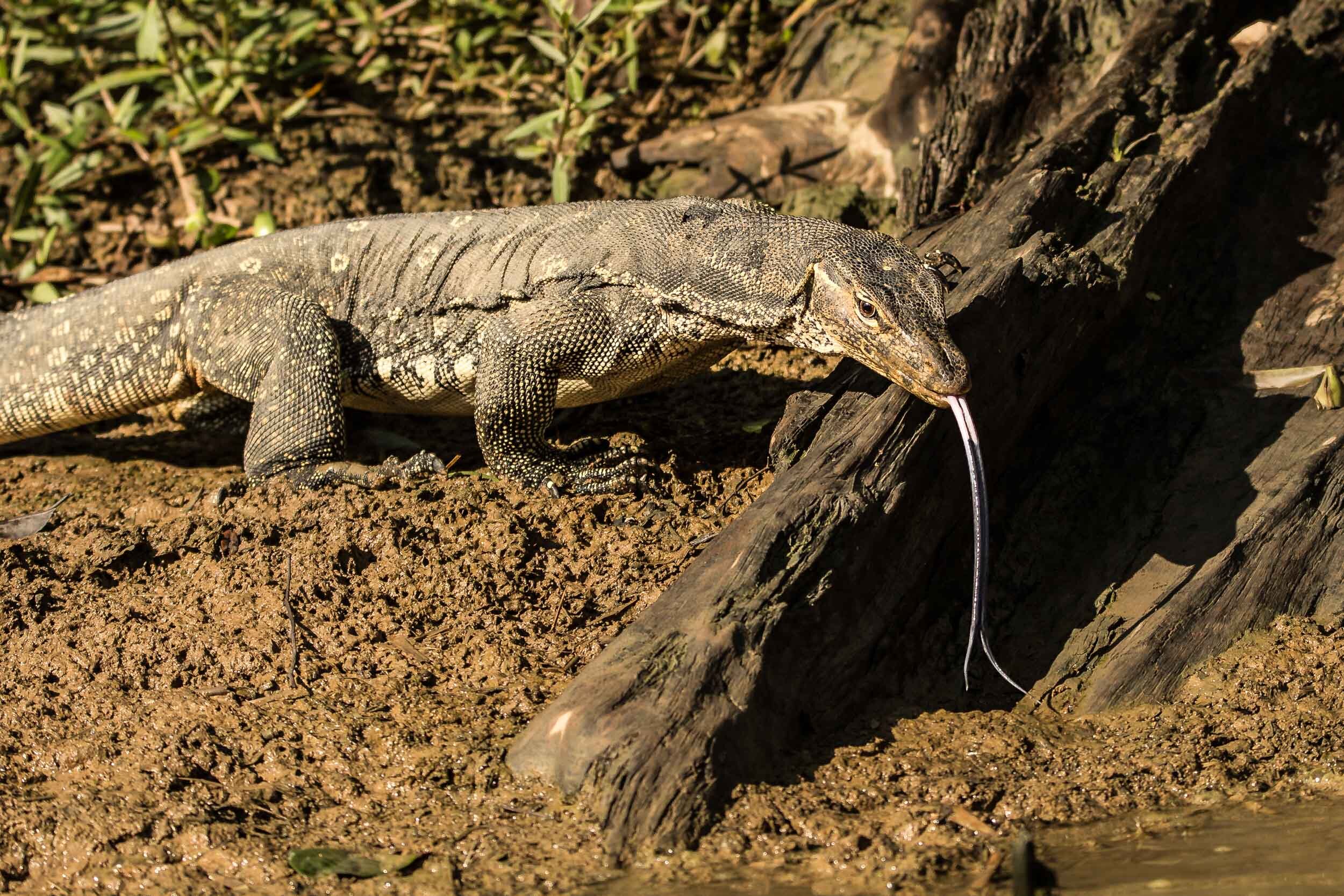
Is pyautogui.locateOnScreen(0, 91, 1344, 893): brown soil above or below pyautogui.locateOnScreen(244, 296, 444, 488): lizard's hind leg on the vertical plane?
below

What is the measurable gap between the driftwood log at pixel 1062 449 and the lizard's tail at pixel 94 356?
138 inches

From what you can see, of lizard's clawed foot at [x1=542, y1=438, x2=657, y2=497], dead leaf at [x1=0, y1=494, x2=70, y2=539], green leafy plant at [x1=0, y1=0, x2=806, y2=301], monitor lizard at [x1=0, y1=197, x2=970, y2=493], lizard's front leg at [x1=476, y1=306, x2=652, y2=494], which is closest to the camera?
monitor lizard at [x1=0, y1=197, x2=970, y2=493]

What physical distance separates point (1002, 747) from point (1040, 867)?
70cm

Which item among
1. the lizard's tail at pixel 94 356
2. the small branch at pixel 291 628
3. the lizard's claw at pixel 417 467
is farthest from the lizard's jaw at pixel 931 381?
the lizard's tail at pixel 94 356

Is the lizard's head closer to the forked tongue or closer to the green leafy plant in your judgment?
the forked tongue

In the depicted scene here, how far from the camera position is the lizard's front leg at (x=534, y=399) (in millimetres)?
6441

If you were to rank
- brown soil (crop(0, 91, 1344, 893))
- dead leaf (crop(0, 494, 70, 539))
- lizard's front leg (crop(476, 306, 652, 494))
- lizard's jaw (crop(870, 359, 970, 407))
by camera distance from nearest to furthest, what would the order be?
brown soil (crop(0, 91, 1344, 893))
lizard's jaw (crop(870, 359, 970, 407))
lizard's front leg (crop(476, 306, 652, 494))
dead leaf (crop(0, 494, 70, 539))

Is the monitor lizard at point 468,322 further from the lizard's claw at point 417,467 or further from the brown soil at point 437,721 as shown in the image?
the brown soil at point 437,721

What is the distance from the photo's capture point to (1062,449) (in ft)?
21.0

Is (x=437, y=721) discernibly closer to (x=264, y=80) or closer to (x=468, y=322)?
(x=468, y=322)

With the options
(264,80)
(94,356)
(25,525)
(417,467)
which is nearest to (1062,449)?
(417,467)

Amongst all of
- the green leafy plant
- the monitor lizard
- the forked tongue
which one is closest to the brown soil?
the monitor lizard

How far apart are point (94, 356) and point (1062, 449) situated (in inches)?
194

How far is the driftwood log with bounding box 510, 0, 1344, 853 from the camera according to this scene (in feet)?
15.9
